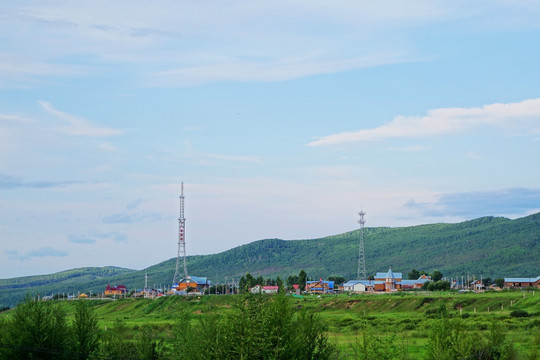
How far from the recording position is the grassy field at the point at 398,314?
80.8m

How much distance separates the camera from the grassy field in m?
80.8

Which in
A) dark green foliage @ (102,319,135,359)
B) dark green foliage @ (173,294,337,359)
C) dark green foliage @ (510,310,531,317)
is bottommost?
dark green foliage @ (102,319,135,359)

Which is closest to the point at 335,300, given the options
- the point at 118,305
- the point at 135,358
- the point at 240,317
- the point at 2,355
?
the point at 118,305

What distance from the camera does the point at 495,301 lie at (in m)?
119

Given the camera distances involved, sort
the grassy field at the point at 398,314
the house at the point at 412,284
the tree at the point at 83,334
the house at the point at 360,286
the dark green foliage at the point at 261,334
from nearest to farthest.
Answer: the dark green foliage at the point at 261,334
the tree at the point at 83,334
the grassy field at the point at 398,314
the house at the point at 412,284
the house at the point at 360,286

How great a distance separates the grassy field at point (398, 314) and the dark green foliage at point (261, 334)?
1224cm

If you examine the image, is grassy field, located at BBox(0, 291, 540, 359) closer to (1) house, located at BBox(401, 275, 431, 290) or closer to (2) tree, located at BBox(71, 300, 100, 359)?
(2) tree, located at BBox(71, 300, 100, 359)

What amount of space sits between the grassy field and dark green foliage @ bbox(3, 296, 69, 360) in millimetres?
13168

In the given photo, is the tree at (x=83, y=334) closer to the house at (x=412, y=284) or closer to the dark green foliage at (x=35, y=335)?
the dark green foliage at (x=35, y=335)

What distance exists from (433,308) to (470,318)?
2000 cm

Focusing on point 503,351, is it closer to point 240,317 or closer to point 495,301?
point 240,317

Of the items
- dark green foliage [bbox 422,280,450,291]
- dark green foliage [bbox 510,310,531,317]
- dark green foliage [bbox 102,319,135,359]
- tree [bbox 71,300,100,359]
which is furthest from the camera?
dark green foliage [bbox 422,280,450,291]

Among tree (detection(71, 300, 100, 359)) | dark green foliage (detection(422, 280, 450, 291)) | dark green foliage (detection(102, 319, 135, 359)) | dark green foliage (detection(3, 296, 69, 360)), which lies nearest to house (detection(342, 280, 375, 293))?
dark green foliage (detection(422, 280, 450, 291))

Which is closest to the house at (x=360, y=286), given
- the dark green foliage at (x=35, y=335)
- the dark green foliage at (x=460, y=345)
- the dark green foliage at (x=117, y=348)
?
the dark green foliage at (x=117, y=348)
